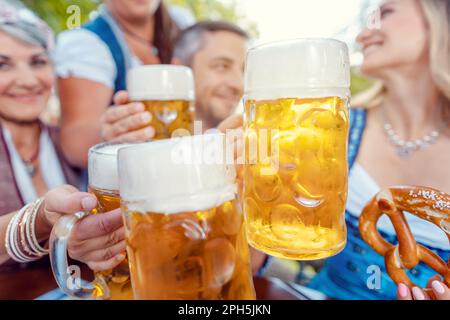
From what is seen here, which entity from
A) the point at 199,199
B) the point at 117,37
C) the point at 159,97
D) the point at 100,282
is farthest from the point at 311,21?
the point at 100,282

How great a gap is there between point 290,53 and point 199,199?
28 centimetres

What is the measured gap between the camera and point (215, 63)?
1.18 meters

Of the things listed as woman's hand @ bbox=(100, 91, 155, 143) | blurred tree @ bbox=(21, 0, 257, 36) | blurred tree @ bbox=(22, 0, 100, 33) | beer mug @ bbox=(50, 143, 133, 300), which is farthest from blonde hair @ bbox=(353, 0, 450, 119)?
blurred tree @ bbox=(22, 0, 100, 33)

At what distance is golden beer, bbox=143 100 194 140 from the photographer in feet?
2.97

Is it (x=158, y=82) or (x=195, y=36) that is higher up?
(x=195, y=36)

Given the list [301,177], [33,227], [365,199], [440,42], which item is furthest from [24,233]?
[440,42]

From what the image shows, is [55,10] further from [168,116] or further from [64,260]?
[64,260]

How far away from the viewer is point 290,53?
1.71 ft

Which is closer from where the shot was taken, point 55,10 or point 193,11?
point 55,10

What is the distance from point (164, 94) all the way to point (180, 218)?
1.72 ft

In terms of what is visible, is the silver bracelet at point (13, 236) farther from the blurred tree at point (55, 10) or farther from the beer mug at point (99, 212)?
the blurred tree at point (55, 10)

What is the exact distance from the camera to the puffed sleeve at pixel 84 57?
45.4 inches

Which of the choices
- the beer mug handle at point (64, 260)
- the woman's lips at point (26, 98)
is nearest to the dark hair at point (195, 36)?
the woman's lips at point (26, 98)

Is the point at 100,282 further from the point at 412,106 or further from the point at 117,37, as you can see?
the point at 412,106
